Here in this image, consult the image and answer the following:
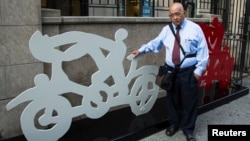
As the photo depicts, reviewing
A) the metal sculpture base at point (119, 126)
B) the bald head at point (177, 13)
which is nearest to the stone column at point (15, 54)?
the metal sculpture base at point (119, 126)

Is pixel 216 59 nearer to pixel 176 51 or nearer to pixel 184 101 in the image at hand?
pixel 184 101

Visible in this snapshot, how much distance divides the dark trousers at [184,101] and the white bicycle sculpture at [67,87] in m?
0.51

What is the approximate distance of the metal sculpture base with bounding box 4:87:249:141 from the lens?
3.95m

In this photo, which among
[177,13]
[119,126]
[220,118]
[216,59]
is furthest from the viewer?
[216,59]

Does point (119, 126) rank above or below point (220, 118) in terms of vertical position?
above

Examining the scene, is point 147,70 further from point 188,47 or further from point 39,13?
point 39,13

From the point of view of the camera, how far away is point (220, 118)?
507cm

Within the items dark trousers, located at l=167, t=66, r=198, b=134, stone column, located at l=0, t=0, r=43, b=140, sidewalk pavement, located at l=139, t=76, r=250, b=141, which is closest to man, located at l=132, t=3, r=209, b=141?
dark trousers, located at l=167, t=66, r=198, b=134

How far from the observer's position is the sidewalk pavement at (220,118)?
14.1ft

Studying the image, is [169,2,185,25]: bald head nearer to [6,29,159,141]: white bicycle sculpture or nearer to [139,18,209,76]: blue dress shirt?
[139,18,209,76]: blue dress shirt

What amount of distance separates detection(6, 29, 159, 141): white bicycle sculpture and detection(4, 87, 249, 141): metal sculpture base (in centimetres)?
21

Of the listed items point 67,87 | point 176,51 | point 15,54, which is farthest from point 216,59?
point 15,54

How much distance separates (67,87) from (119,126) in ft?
3.51

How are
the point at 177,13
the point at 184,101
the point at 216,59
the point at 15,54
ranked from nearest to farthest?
1. the point at 15,54
2. the point at 177,13
3. the point at 184,101
4. the point at 216,59
